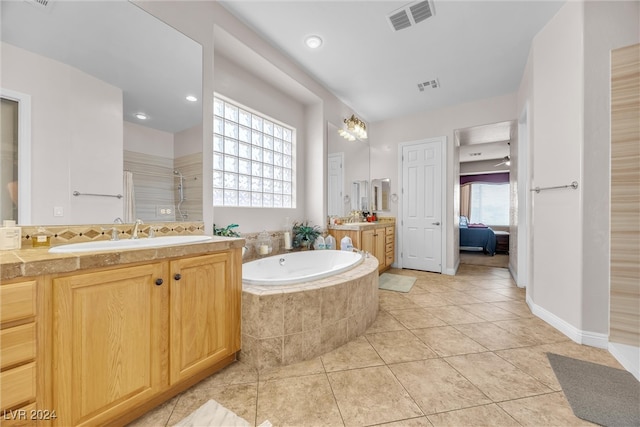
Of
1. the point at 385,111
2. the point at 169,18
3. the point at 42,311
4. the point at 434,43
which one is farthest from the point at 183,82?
the point at 385,111

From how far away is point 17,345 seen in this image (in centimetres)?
85

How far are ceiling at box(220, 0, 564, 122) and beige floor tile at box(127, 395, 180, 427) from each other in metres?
2.93

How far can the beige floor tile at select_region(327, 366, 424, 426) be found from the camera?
4.11ft

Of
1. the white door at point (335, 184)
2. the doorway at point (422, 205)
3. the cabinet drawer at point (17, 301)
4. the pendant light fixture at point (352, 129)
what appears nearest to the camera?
the cabinet drawer at point (17, 301)

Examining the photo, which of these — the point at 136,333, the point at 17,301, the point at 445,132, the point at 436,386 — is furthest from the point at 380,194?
the point at 17,301

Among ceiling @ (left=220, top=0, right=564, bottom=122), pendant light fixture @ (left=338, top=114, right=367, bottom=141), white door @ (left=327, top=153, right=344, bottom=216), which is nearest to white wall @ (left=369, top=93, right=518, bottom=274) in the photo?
ceiling @ (left=220, top=0, right=564, bottom=122)

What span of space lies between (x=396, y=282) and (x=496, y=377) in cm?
210

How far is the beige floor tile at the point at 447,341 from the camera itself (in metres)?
1.86

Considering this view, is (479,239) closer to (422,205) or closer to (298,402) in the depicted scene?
(422,205)

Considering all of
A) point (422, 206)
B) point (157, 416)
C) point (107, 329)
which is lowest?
point (157, 416)

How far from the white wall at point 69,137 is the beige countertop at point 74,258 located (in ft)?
1.17

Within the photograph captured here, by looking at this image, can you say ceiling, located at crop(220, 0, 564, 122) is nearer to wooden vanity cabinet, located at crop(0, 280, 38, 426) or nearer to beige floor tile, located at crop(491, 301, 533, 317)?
wooden vanity cabinet, located at crop(0, 280, 38, 426)

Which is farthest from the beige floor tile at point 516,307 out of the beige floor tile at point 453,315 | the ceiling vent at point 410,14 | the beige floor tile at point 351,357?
the ceiling vent at point 410,14

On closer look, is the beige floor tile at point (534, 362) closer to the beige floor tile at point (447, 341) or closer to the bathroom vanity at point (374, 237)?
the beige floor tile at point (447, 341)
